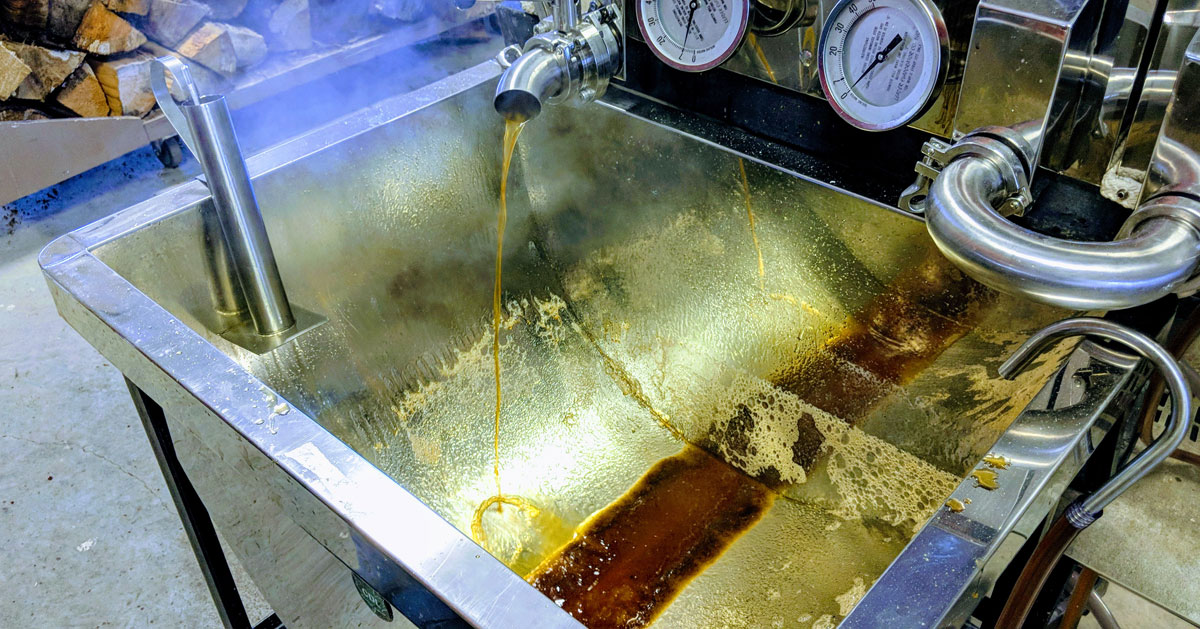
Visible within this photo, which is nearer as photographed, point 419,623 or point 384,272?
point 419,623

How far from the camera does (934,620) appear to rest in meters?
0.72

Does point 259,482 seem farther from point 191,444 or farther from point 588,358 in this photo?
point 588,358

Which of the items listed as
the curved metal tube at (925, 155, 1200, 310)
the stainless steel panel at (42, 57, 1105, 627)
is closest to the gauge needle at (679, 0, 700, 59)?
the stainless steel panel at (42, 57, 1105, 627)

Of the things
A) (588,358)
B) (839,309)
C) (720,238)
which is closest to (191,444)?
(588,358)

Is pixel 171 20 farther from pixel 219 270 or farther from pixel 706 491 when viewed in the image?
pixel 706 491

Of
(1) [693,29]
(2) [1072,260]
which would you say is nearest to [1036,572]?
(2) [1072,260]

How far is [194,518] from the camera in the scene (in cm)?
143

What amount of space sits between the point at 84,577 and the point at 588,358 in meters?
1.31

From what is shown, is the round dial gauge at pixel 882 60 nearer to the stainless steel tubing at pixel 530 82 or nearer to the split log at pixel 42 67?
the stainless steel tubing at pixel 530 82

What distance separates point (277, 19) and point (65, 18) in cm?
75

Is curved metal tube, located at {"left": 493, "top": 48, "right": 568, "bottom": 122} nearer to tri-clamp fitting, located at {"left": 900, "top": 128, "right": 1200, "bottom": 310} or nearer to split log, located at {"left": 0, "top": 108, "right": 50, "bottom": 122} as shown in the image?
tri-clamp fitting, located at {"left": 900, "top": 128, "right": 1200, "bottom": 310}

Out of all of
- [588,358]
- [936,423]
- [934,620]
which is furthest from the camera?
[588,358]

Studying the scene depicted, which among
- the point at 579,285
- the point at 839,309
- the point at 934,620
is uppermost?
the point at 934,620

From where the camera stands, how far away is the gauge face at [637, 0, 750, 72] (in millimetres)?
1278
